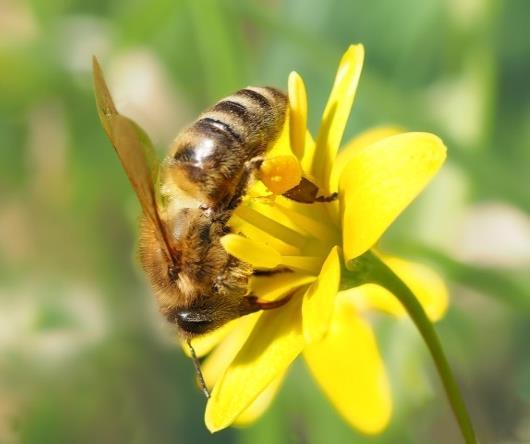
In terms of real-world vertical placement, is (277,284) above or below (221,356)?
above

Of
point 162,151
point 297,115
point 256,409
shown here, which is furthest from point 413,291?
point 162,151

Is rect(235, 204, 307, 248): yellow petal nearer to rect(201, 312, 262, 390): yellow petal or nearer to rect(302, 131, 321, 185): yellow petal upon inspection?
rect(302, 131, 321, 185): yellow petal

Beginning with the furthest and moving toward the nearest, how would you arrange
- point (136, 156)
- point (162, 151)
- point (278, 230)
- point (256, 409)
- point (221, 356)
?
1. point (162, 151)
2. point (221, 356)
3. point (256, 409)
4. point (278, 230)
5. point (136, 156)

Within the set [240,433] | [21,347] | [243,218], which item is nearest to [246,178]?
[243,218]

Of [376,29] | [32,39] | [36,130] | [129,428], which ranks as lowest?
[129,428]

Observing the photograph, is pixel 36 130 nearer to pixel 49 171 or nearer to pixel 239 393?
pixel 49 171

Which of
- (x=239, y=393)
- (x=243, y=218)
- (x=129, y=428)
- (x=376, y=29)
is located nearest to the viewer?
(x=239, y=393)

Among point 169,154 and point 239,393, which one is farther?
point 169,154

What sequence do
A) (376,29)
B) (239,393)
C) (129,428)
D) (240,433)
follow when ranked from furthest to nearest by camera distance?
(376,29)
(129,428)
(240,433)
(239,393)

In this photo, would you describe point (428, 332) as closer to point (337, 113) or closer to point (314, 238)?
point (314, 238)
